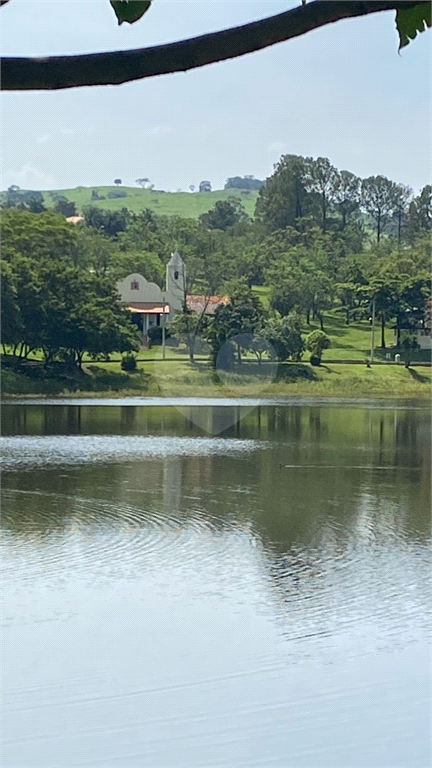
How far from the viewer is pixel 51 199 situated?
4275 cm

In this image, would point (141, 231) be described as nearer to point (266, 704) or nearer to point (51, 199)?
point (51, 199)

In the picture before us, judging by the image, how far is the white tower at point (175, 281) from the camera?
2547cm

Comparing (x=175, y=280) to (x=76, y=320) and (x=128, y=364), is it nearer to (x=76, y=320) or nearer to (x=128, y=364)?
(x=128, y=364)

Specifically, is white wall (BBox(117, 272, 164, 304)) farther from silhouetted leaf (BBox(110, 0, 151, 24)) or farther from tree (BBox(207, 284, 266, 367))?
silhouetted leaf (BBox(110, 0, 151, 24))

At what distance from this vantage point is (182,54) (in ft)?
1.33

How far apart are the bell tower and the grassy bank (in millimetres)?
2997

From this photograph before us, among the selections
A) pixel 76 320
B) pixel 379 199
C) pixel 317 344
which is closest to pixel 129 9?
pixel 76 320

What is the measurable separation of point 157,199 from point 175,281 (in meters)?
15.1

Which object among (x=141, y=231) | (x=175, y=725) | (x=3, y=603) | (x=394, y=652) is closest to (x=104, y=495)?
(x=3, y=603)

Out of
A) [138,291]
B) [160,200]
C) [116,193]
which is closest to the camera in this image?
[138,291]

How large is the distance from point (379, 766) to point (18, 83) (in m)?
2.85

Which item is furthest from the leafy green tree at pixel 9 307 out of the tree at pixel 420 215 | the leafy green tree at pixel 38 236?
the tree at pixel 420 215

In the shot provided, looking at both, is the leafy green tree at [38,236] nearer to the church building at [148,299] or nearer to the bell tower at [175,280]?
the church building at [148,299]

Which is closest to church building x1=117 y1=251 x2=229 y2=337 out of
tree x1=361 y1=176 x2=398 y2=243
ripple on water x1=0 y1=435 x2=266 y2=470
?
tree x1=361 y1=176 x2=398 y2=243
